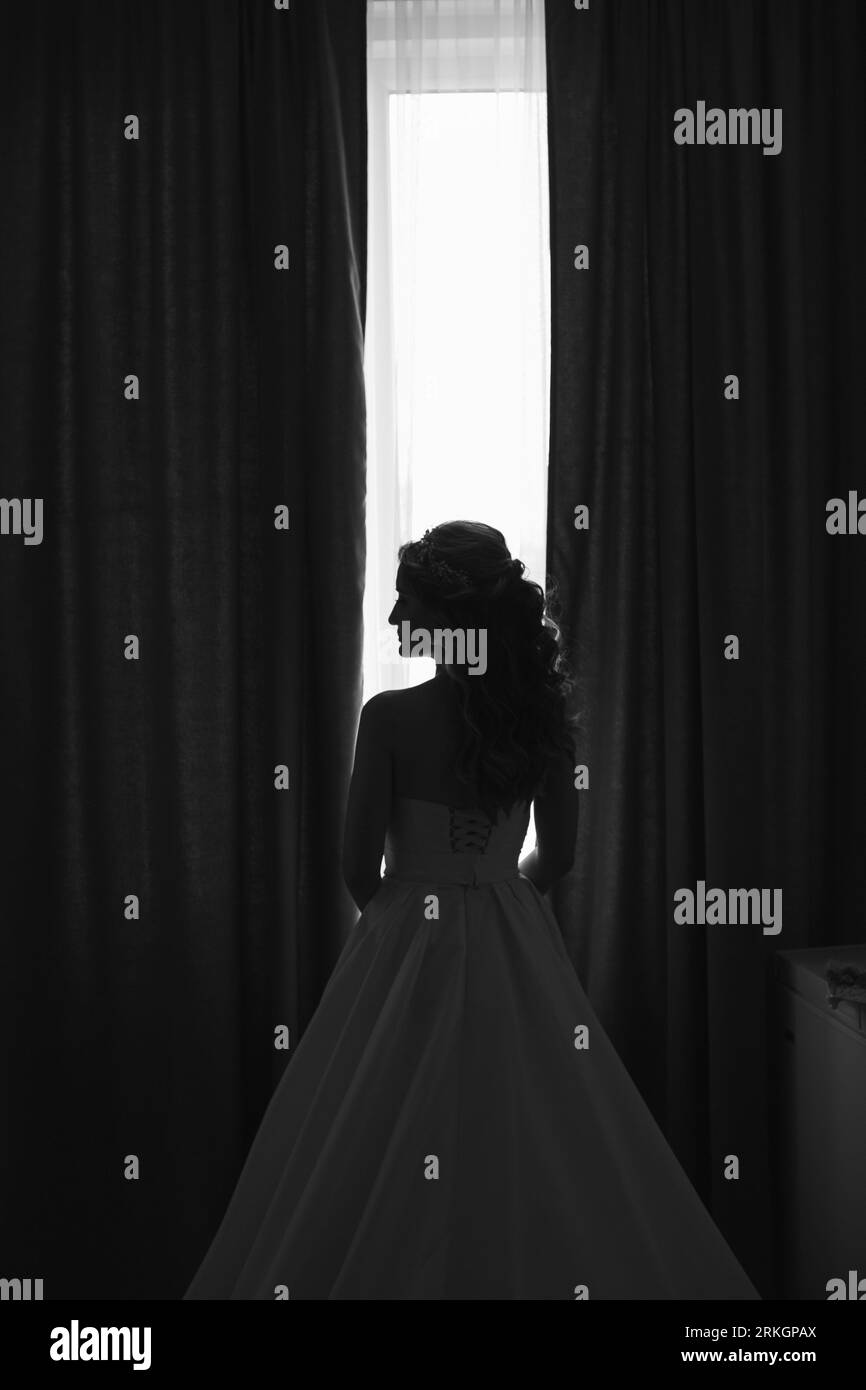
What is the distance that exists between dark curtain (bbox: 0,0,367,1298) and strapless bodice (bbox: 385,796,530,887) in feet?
1.73

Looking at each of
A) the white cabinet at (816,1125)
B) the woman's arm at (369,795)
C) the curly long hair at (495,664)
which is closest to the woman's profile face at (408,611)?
the curly long hair at (495,664)

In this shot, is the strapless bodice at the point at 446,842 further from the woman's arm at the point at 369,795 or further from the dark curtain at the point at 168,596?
the dark curtain at the point at 168,596

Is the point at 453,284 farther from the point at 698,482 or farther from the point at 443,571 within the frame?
the point at 443,571

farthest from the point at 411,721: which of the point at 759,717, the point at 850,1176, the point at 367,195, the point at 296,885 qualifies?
the point at 367,195

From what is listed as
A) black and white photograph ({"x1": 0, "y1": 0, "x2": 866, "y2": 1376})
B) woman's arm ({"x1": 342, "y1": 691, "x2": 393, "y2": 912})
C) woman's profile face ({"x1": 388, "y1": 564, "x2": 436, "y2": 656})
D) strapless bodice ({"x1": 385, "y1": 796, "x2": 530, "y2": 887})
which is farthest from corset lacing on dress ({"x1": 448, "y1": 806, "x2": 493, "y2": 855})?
black and white photograph ({"x1": 0, "y1": 0, "x2": 866, "y2": 1376})

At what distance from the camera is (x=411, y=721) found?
71.7 inches

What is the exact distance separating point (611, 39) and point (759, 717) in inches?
56.0

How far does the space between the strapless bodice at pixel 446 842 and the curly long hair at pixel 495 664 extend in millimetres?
44

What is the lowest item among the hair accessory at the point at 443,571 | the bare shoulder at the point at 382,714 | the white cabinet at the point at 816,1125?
the white cabinet at the point at 816,1125

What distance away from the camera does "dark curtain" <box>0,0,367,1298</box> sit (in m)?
2.35

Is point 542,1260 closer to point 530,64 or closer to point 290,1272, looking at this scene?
point 290,1272

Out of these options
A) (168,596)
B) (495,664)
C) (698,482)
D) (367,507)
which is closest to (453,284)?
(367,507)

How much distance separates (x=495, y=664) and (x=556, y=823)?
31 cm

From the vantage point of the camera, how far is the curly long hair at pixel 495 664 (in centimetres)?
179
